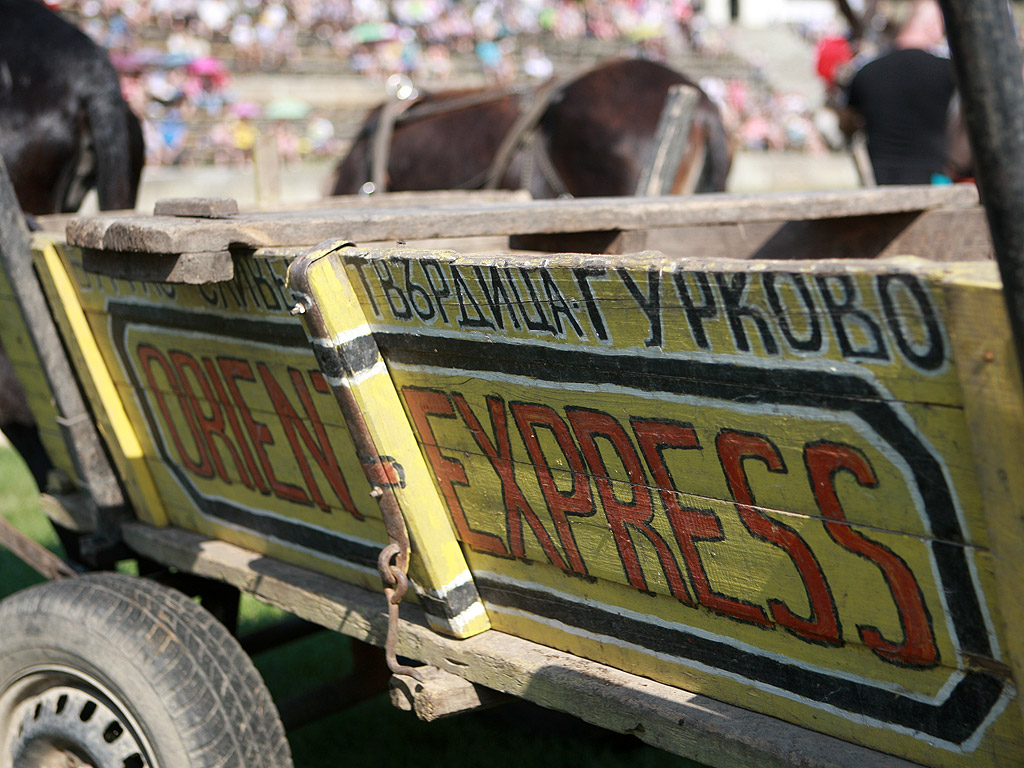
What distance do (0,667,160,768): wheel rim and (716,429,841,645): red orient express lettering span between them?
1.17 meters

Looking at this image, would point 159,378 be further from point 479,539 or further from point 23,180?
point 23,180

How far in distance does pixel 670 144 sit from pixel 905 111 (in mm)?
1195

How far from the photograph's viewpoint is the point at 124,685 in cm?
168

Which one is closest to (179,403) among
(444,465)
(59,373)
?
(59,373)

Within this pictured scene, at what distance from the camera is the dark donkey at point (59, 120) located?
3787 millimetres

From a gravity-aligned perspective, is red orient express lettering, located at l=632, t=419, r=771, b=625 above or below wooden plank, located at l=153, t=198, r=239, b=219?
below

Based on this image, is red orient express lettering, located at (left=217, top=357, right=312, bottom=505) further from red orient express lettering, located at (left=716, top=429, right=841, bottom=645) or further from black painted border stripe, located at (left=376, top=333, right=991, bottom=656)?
red orient express lettering, located at (left=716, top=429, right=841, bottom=645)

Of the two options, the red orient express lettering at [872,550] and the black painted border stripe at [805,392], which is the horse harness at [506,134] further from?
the red orient express lettering at [872,550]

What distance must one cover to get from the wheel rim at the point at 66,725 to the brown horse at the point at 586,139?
→ 3924 mm

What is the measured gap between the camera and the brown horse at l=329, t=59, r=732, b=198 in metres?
5.32

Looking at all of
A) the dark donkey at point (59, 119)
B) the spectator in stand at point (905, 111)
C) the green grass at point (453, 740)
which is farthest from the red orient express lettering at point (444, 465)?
the spectator in stand at point (905, 111)

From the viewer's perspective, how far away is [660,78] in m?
5.48

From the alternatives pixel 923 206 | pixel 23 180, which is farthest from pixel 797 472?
pixel 23 180

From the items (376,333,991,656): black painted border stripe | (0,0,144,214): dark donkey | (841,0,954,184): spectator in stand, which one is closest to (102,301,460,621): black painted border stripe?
(376,333,991,656): black painted border stripe
